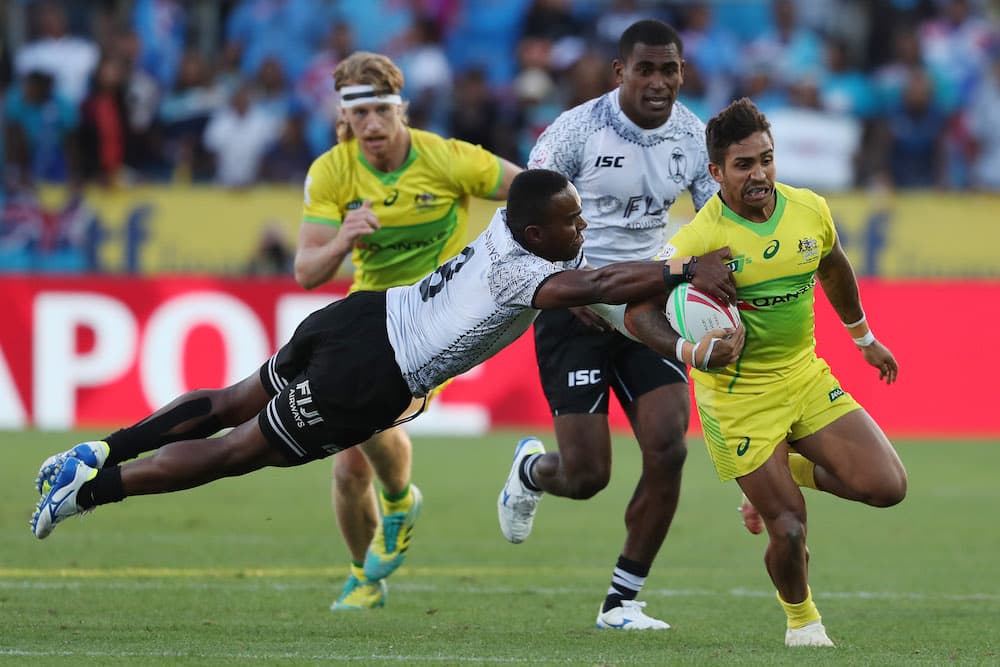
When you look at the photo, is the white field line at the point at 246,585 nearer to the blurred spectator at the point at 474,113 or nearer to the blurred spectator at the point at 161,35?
the blurred spectator at the point at 474,113

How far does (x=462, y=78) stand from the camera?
1912 cm

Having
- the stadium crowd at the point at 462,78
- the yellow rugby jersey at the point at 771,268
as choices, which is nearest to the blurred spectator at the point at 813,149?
the stadium crowd at the point at 462,78

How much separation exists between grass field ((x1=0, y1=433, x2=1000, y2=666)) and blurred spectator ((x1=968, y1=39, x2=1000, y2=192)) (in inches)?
232

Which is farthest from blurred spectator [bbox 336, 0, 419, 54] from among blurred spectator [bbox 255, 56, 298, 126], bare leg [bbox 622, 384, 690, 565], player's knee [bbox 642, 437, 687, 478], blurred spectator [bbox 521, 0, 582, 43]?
player's knee [bbox 642, 437, 687, 478]

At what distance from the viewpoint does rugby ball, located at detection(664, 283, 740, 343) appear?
6918 mm

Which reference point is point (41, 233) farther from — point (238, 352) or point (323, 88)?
point (323, 88)

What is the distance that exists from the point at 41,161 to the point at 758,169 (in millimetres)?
13208

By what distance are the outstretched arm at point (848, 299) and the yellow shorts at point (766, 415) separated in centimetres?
42

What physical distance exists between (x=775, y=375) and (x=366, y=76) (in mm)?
2790

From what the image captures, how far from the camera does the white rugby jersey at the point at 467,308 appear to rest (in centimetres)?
698

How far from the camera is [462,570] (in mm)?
9977

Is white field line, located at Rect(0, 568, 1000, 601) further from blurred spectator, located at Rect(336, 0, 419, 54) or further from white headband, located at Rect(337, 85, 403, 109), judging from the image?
blurred spectator, located at Rect(336, 0, 419, 54)

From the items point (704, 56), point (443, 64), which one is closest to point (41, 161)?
point (443, 64)

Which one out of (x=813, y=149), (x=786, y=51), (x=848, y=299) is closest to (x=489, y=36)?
(x=786, y=51)
